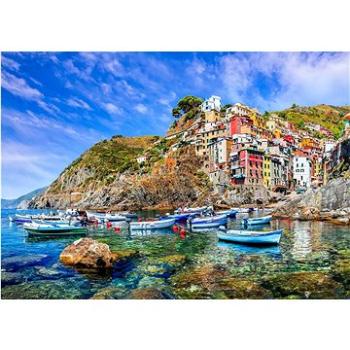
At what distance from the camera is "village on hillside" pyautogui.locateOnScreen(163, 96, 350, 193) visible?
952 cm

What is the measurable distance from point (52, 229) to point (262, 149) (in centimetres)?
701

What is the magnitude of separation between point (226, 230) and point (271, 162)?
2264 mm

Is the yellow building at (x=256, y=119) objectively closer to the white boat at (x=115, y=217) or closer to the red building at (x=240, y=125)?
the red building at (x=240, y=125)

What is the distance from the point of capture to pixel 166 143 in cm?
948

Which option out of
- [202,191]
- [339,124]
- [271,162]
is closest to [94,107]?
[202,191]

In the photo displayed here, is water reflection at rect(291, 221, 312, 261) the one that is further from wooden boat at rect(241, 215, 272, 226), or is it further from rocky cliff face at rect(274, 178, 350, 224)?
wooden boat at rect(241, 215, 272, 226)

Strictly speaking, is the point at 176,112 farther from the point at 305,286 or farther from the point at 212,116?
the point at 305,286

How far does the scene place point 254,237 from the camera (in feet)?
30.6

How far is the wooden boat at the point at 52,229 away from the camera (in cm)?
1109

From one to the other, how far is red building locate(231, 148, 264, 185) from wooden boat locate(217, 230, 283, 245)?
130 cm

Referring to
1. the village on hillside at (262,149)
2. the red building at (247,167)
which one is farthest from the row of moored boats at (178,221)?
the village on hillside at (262,149)

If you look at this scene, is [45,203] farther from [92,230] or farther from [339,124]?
[339,124]

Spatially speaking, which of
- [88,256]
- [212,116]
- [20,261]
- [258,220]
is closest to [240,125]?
[212,116]

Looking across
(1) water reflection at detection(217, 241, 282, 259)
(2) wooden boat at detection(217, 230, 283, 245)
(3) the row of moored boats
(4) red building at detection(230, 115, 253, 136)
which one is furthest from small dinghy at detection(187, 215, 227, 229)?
(4) red building at detection(230, 115, 253, 136)
